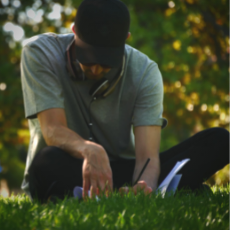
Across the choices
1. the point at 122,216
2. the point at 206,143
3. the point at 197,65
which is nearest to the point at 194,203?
the point at 122,216

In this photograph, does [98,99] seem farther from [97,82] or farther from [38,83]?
[38,83]

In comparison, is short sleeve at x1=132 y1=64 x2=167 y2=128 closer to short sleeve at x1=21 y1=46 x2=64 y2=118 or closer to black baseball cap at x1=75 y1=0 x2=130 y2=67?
black baseball cap at x1=75 y1=0 x2=130 y2=67

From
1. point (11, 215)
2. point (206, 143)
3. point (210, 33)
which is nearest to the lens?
point (11, 215)

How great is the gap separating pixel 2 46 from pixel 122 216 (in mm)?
7469

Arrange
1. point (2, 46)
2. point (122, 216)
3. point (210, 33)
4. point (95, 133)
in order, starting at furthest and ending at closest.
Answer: point (2, 46) < point (210, 33) < point (95, 133) < point (122, 216)

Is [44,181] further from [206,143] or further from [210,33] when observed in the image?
[210,33]

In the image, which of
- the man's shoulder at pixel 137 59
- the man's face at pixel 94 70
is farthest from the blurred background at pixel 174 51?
the man's face at pixel 94 70

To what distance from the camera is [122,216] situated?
6.64 feet

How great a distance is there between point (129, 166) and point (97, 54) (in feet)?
3.54

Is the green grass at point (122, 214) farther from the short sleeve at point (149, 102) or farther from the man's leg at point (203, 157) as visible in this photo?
the short sleeve at point (149, 102)

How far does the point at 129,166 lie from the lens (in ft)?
11.2

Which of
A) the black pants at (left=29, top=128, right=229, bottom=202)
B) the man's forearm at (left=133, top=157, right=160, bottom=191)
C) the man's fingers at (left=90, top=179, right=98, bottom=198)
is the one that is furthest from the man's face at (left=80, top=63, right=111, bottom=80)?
the man's fingers at (left=90, top=179, right=98, bottom=198)

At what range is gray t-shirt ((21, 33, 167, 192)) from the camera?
324 cm

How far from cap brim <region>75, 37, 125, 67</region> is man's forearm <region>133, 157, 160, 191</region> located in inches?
34.3
